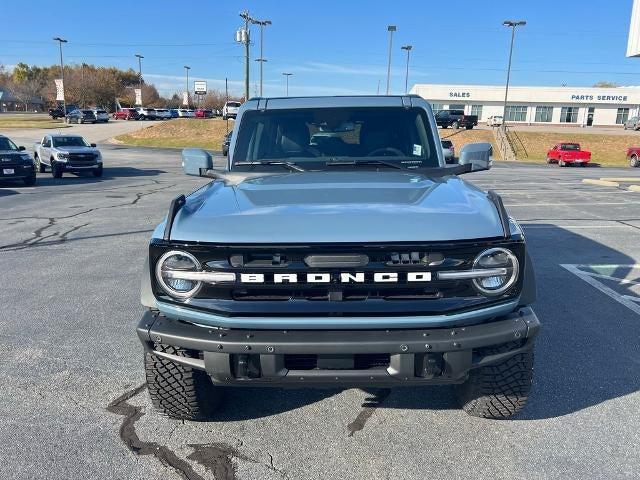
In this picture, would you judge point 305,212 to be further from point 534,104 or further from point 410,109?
point 534,104

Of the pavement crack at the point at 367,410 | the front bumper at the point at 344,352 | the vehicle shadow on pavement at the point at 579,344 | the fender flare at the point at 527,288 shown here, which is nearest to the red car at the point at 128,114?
the vehicle shadow on pavement at the point at 579,344

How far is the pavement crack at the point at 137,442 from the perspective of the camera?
279 cm

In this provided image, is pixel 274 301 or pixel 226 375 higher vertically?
pixel 274 301

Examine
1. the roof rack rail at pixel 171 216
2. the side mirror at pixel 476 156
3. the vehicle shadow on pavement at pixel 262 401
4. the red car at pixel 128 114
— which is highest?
the red car at pixel 128 114

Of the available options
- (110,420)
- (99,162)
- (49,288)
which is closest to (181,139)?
(99,162)

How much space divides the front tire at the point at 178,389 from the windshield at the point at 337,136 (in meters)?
1.86

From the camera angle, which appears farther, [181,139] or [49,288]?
[181,139]

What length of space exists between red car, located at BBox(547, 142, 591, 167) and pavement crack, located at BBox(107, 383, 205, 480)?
35773mm

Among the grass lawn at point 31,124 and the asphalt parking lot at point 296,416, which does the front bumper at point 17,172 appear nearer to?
the asphalt parking lot at point 296,416

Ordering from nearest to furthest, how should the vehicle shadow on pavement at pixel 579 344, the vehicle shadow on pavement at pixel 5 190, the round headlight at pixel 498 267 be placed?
the round headlight at pixel 498 267, the vehicle shadow on pavement at pixel 579 344, the vehicle shadow on pavement at pixel 5 190

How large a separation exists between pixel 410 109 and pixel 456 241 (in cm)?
219

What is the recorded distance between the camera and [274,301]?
2.61 metres

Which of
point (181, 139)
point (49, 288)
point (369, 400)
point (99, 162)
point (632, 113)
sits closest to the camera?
point (369, 400)

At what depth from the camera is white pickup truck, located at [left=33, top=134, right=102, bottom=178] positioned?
65.2 ft
